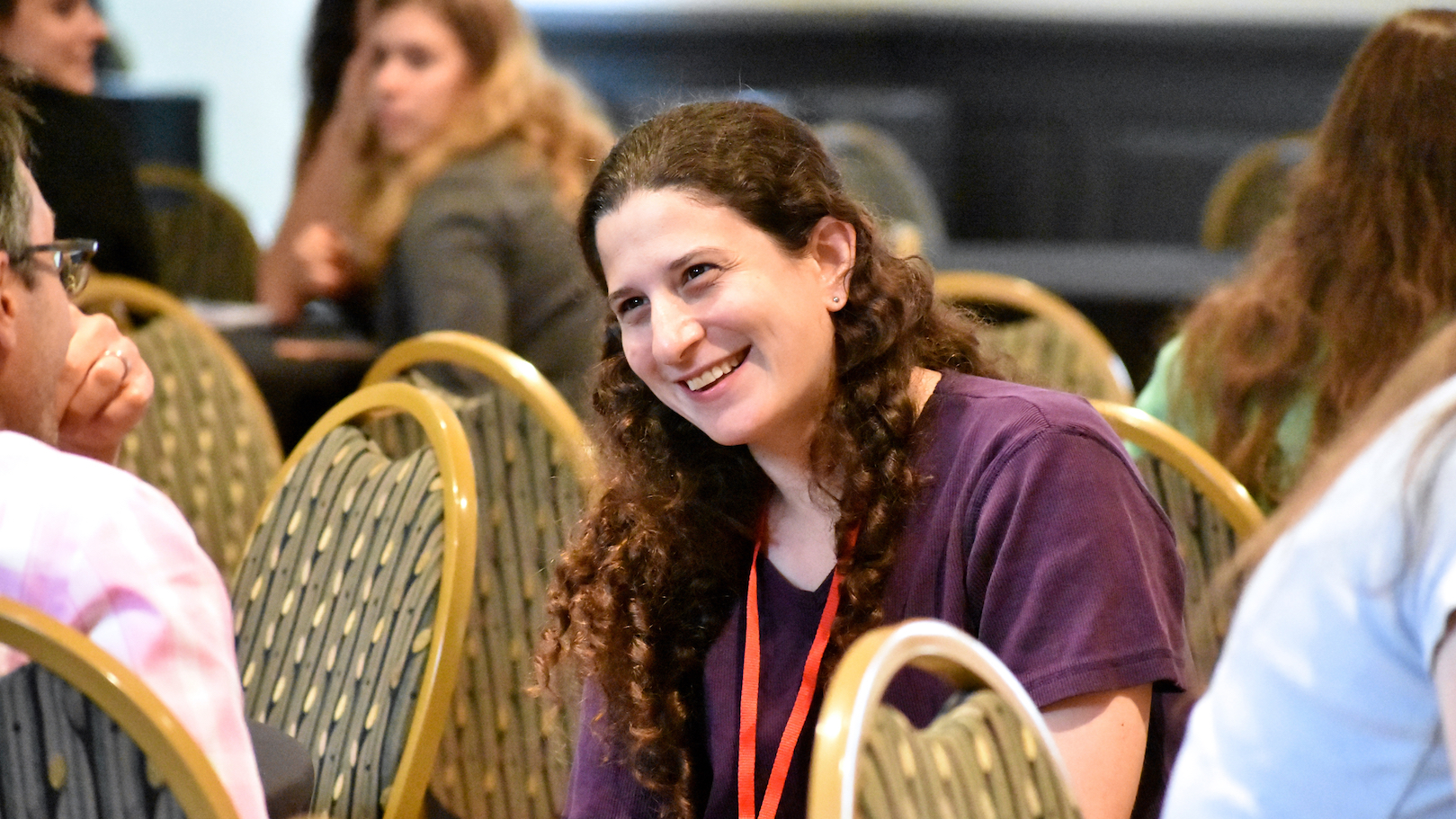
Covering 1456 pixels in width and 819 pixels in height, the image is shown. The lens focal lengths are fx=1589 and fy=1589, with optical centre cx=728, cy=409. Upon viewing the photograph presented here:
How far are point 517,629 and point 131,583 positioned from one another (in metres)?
0.68

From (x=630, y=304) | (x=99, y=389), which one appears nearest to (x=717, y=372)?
(x=630, y=304)

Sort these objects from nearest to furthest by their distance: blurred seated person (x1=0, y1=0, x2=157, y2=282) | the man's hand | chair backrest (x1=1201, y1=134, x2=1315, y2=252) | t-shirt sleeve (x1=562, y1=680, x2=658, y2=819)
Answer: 1. t-shirt sleeve (x1=562, y1=680, x2=658, y2=819)
2. the man's hand
3. blurred seated person (x1=0, y1=0, x2=157, y2=282)
4. chair backrest (x1=1201, y1=134, x2=1315, y2=252)

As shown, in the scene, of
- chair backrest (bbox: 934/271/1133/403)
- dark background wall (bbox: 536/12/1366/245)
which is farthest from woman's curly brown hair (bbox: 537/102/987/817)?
dark background wall (bbox: 536/12/1366/245)

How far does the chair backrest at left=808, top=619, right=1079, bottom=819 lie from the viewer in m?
0.76

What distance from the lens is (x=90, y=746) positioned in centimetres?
93

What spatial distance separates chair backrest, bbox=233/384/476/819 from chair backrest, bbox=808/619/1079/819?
60 centimetres

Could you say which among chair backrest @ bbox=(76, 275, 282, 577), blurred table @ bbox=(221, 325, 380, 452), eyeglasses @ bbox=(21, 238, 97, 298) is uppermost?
eyeglasses @ bbox=(21, 238, 97, 298)

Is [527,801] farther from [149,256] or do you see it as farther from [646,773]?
[149,256]

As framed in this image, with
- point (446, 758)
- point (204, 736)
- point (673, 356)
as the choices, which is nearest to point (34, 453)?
point (204, 736)

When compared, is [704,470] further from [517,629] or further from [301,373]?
[301,373]

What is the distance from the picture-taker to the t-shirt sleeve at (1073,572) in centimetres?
115

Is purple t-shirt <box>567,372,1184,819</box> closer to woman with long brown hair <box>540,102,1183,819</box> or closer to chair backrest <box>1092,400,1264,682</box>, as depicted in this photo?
woman with long brown hair <box>540,102,1183,819</box>

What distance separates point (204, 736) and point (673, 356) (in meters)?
0.47

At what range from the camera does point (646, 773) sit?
1.35 metres
